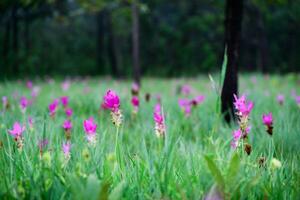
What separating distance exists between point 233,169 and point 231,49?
242 cm

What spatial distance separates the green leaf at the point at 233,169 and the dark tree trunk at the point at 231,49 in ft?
7.26

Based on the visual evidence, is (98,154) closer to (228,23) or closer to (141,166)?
(141,166)

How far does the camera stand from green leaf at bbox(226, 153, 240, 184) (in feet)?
4.67

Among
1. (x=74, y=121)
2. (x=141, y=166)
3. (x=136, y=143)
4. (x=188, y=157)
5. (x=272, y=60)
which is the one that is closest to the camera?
(x=141, y=166)

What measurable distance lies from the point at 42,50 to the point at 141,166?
29.7 metres

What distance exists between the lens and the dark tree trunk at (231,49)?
3619 millimetres

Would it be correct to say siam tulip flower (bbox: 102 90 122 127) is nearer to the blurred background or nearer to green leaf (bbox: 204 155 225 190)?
green leaf (bbox: 204 155 225 190)

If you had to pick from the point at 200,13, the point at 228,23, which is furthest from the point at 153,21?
the point at 228,23

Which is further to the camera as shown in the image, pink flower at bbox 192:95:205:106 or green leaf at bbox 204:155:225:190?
pink flower at bbox 192:95:205:106

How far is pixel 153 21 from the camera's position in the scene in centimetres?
3142

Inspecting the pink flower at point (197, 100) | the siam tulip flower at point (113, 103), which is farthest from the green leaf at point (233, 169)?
the pink flower at point (197, 100)

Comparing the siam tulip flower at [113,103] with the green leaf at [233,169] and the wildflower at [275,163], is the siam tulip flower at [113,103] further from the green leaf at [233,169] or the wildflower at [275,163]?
the wildflower at [275,163]

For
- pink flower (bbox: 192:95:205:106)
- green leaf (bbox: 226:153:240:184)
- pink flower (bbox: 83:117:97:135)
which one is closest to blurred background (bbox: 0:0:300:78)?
pink flower (bbox: 192:95:205:106)

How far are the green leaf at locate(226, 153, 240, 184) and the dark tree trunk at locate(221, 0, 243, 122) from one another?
2212 mm
